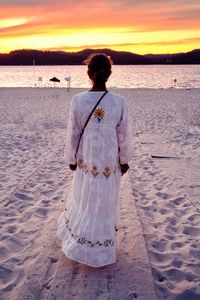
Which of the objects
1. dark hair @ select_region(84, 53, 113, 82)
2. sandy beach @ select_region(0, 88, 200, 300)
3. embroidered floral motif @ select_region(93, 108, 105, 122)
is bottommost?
sandy beach @ select_region(0, 88, 200, 300)

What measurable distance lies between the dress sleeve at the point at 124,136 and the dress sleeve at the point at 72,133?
0.38 m

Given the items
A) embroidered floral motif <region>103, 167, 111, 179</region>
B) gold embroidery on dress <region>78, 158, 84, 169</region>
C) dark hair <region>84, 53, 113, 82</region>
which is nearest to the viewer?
dark hair <region>84, 53, 113, 82</region>

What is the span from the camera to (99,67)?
3.09 m

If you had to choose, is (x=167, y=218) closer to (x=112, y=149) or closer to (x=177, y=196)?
A: (x=177, y=196)

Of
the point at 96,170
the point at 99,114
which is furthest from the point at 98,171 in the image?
the point at 99,114

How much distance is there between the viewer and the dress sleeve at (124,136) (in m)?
3.15

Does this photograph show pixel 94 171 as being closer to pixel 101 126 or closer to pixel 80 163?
pixel 80 163

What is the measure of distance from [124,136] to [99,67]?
646 millimetres

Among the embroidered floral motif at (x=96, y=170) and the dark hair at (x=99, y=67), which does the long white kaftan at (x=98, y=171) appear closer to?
the embroidered floral motif at (x=96, y=170)

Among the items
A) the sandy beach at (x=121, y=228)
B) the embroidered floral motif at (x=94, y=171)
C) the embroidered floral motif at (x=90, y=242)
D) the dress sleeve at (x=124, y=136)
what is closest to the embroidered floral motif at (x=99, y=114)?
the dress sleeve at (x=124, y=136)

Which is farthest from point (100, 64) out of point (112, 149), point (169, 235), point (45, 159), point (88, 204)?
point (45, 159)

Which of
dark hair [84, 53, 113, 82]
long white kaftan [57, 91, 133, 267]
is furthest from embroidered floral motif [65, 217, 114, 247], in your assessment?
dark hair [84, 53, 113, 82]

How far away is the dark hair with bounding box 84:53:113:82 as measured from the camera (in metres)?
3.09

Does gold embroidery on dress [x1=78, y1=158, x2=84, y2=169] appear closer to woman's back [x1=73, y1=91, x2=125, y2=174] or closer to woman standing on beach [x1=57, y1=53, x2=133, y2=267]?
woman standing on beach [x1=57, y1=53, x2=133, y2=267]
